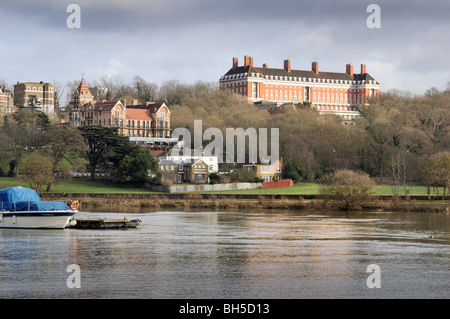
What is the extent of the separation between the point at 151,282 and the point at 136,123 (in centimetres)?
8369

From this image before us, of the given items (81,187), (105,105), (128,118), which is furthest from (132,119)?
(81,187)

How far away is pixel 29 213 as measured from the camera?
44062 mm

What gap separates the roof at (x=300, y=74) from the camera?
5855 inches

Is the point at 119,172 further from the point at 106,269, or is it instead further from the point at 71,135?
the point at 106,269

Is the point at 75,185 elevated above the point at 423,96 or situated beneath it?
situated beneath

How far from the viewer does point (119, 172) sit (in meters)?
74.7

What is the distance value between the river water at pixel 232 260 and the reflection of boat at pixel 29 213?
37.4 inches

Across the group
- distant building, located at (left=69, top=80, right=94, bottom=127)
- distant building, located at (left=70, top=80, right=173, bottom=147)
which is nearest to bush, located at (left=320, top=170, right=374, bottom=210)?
distant building, located at (left=70, top=80, right=173, bottom=147)

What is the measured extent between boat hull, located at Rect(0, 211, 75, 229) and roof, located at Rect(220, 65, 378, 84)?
344 ft

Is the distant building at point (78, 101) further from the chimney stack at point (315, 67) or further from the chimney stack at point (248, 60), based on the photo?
the chimney stack at point (315, 67)

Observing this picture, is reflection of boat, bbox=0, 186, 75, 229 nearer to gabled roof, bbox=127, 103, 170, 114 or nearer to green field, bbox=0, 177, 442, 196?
green field, bbox=0, 177, 442, 196

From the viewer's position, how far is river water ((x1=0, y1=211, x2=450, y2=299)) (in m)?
26.1

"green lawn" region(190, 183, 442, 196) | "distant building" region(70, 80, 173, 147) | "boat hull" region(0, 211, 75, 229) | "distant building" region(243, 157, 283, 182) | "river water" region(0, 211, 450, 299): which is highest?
"distant building" region(70, 80, 173, 147)
